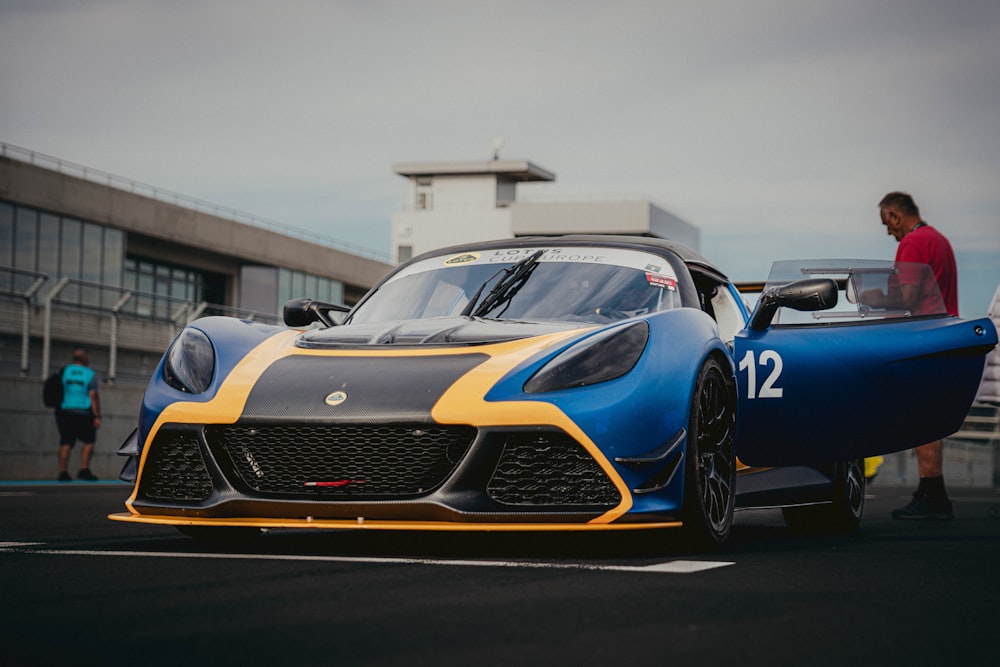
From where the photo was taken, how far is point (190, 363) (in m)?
5.45

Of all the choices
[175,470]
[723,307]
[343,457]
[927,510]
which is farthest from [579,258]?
[927,510]

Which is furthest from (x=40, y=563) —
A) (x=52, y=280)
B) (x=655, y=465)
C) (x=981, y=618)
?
(x=52, y=280)

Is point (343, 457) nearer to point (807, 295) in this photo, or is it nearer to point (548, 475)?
point (548, 475)

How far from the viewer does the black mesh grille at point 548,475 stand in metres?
4.84

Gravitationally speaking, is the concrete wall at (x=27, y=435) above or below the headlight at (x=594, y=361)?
below

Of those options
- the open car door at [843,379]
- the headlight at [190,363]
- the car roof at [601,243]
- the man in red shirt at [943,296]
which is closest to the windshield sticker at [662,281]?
the car roof at [601,243]

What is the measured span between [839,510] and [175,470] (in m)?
3.71

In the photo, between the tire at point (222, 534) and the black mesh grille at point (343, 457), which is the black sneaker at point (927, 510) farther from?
the black mesh grille at point (343, 457)

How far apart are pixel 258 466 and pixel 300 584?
1.09 m

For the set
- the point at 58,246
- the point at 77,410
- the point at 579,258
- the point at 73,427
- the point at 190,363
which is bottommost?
the point at 73,427

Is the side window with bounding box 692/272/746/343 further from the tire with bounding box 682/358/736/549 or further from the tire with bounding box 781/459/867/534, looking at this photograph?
the tire with bounding box 682/358/736/549

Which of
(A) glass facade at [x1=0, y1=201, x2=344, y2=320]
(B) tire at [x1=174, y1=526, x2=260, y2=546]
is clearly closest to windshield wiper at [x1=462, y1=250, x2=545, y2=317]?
(B) tire at [x1=174, y1=526, x2=260, y2=546]

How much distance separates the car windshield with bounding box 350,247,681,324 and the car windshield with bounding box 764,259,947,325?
2.82 feet

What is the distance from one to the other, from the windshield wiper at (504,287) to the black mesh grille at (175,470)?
1387mm
